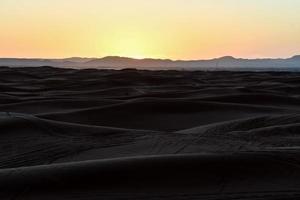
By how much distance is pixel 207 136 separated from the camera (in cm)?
213

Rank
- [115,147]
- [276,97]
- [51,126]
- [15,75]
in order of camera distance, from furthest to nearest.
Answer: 1. [15,75]
2. [276,97]
3. [51,126]
4. [115,147]

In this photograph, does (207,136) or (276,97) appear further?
(276,97)

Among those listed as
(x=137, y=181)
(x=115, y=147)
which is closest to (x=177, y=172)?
(x=137, y=181)

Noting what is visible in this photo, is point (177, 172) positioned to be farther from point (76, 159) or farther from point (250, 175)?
point (76, 159)

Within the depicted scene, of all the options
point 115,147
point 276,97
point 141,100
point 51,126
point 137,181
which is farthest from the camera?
point 276,97

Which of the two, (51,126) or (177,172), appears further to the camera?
(51,126)

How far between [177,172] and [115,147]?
626 mm

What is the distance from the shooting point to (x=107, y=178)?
137 centimetres

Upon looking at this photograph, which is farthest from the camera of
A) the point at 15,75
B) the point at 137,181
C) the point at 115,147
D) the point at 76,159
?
the point at 15,75

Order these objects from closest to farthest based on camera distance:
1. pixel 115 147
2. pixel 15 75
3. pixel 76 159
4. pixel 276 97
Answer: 1. pixel 76 159
2. pixel 115 147
3. pixel 276 97
4. pixel 15 75

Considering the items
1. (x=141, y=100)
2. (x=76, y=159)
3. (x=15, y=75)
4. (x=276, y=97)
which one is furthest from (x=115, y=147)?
(x=15, y=75)

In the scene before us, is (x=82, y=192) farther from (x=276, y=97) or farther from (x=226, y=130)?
(x=276, y=97)

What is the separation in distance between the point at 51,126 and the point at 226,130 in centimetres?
77

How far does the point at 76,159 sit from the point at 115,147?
0.83 ft
